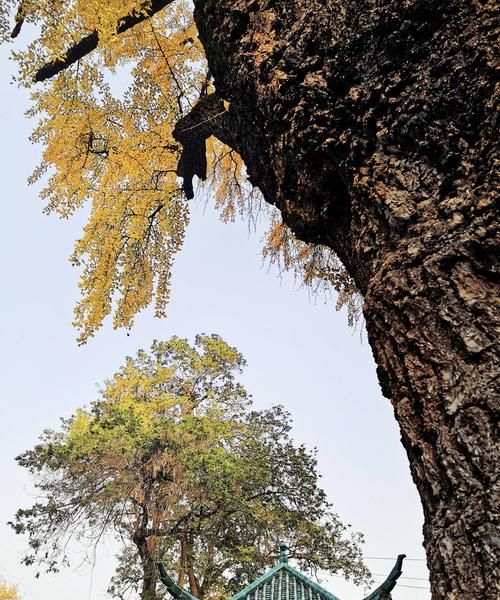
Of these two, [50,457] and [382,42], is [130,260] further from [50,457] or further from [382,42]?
[50,457]

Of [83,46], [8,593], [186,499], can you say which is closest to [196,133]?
[83,46]

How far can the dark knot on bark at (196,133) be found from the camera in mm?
3537

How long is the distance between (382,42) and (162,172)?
357cm

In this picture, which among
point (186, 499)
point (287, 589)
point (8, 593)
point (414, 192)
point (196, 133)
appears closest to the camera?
point (414, 192)

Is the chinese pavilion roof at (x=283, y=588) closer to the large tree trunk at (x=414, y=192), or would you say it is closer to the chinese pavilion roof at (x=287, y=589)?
the chinese pavilion roof at (x=287, y=589)

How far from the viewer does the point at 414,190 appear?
1245 mm

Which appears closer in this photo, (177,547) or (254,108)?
(254,108)

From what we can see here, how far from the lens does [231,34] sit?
2.10m

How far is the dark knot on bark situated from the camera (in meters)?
3.54

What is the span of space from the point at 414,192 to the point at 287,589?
16.3 feet

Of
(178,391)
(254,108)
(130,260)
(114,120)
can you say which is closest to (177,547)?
(178,391)

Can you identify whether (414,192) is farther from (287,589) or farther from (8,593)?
(8,593)

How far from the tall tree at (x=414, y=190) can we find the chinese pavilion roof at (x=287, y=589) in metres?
4.15

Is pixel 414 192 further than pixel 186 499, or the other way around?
pixel 186 499
